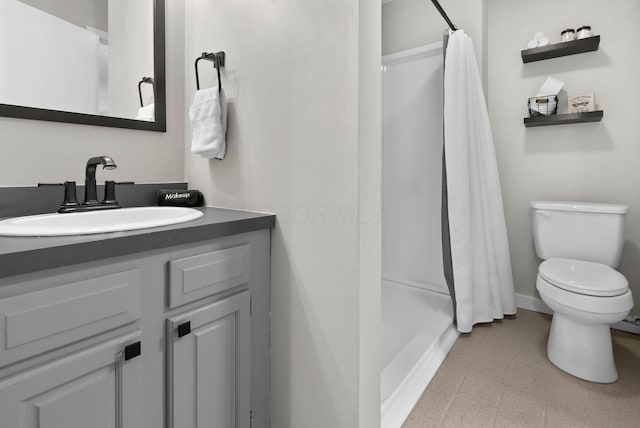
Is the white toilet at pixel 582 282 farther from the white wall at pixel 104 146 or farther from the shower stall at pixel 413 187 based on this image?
the white wall at pixel 104 146

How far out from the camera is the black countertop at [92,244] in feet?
1.94

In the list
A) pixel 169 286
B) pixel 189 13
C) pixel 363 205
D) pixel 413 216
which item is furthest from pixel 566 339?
pixel 189 13

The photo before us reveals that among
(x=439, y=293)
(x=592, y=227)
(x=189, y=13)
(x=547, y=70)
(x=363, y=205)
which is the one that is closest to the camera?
(x=363, y=205)

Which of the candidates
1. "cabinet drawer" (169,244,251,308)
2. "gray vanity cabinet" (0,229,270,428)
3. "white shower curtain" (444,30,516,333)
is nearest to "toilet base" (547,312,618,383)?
"white shower curtain" (444,30,516,333)

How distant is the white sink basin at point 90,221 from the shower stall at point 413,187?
5.11 ft

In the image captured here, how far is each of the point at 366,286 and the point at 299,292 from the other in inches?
9.1

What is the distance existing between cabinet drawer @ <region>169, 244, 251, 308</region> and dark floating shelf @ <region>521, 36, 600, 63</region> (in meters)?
2.30

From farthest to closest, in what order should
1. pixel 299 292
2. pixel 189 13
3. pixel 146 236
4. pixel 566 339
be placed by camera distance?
1. pixel 566 339
2. pixel 189 13
3. pixel 299 292
4. pixel 146 236

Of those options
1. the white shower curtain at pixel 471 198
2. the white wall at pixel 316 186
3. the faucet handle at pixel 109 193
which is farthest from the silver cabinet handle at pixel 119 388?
the white shower curtain at pixel 471 198

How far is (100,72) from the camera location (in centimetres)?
122

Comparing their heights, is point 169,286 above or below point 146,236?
below

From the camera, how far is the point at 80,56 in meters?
1.18

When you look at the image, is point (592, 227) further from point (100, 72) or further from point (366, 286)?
point (100, 72)

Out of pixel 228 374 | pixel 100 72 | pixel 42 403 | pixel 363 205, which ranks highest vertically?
pixel 100 72
